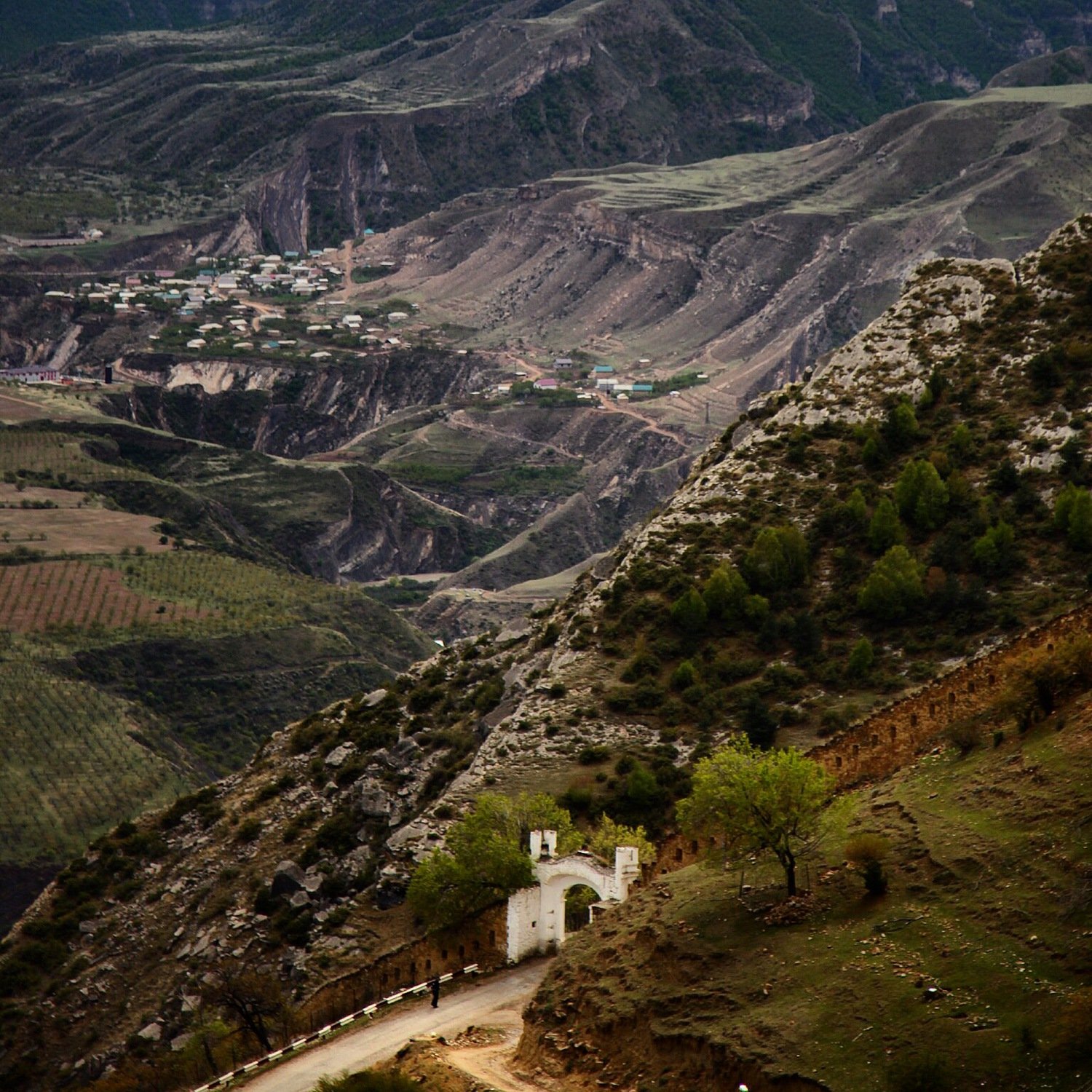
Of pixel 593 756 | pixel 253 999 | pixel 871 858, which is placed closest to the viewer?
pixel 871 858

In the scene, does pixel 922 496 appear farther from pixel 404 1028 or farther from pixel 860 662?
pixel 404 1028

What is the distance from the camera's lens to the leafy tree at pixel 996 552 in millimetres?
71812

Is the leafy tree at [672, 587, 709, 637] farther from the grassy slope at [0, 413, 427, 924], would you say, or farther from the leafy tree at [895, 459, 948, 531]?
the grassy slope at [0, 413, 427, 924]

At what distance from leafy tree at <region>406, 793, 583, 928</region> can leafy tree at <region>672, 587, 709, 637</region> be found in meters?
13.0

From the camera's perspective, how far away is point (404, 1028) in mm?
50656

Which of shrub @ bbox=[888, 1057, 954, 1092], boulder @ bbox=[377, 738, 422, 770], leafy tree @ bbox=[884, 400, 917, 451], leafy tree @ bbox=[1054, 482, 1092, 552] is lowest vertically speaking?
shrub @ bbox=[888, 1057, 954, 1092]

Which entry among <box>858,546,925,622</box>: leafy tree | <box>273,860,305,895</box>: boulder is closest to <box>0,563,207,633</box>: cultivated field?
<box>273,860,305,895</box>: boulder

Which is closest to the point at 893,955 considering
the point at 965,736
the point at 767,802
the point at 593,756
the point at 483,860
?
the point at 767,802

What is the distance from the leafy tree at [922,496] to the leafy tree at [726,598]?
5.96 metres

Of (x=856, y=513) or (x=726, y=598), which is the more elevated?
(x=856, y=513)

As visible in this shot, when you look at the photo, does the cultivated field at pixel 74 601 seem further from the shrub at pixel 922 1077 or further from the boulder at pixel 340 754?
the shrub at pixel 922 1077

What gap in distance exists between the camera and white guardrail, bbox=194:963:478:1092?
5259cm

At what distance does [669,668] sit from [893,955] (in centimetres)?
3076

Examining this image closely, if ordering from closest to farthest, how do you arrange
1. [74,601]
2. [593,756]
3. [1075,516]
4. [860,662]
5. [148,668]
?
[593,756] → [860,662] → [1075,516] → [148,668] → [74,601]
